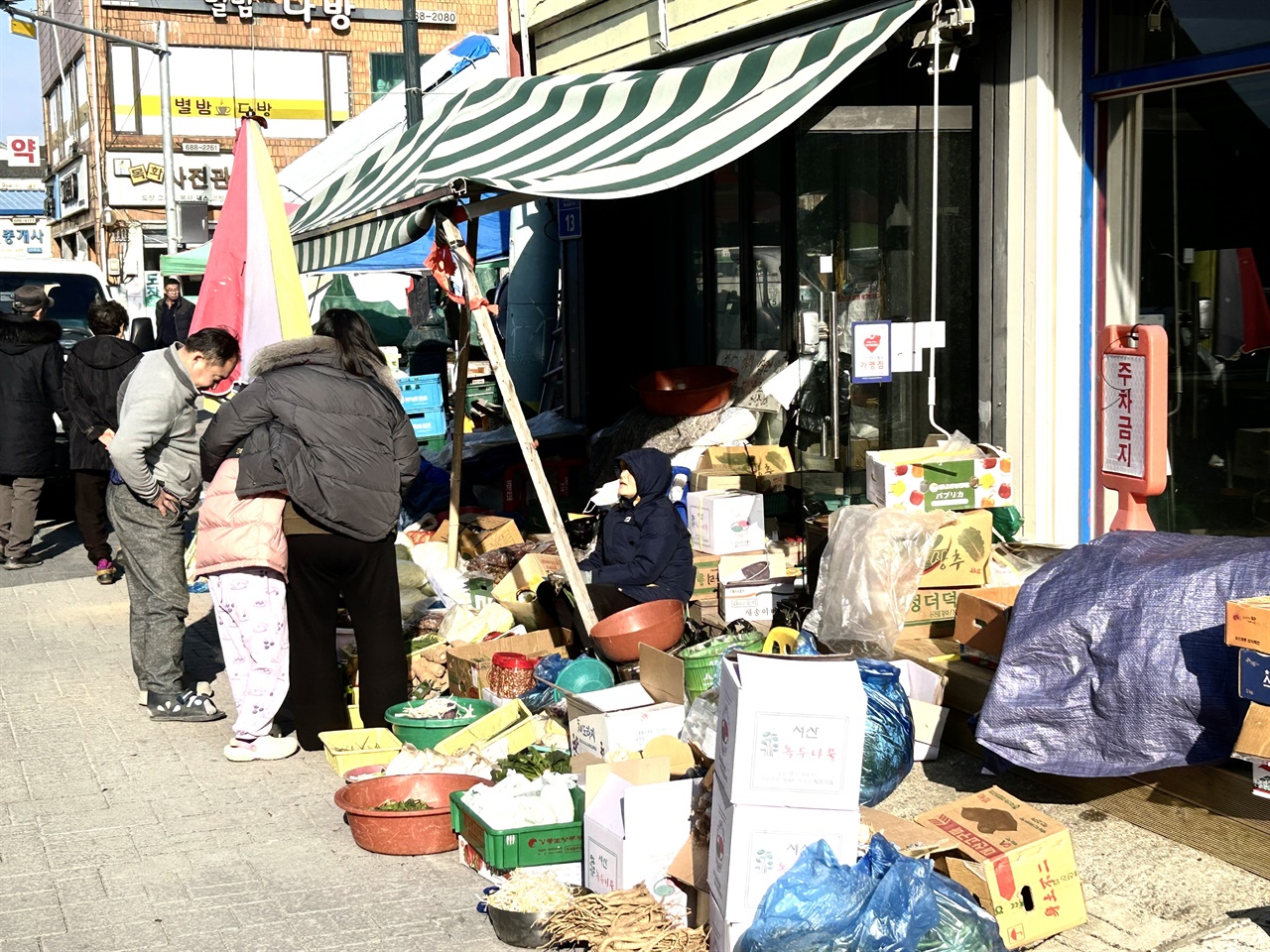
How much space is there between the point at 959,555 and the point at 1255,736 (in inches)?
88.2

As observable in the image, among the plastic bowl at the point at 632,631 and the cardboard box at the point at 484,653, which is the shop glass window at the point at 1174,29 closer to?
the plastic bowl at the point at 632,631

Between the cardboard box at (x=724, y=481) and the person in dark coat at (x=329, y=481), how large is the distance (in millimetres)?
2964

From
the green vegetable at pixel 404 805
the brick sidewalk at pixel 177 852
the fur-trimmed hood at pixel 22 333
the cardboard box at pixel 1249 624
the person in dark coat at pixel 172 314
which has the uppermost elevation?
the person in dark coat at pixel 172 314

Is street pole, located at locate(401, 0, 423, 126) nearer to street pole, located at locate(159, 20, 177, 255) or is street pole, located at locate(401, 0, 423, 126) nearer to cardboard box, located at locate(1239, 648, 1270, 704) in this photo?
cardboard box, located at locate(1239, 648, 1270, 704)

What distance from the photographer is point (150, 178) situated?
37344 millimetres

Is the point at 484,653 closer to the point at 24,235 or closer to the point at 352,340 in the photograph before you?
the point at 352,340

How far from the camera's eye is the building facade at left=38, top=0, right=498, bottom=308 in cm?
3706

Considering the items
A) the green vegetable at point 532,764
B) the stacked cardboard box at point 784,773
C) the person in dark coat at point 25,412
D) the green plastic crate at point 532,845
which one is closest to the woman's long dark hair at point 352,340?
the green vegetable at point 532,764

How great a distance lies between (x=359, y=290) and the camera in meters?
24.2

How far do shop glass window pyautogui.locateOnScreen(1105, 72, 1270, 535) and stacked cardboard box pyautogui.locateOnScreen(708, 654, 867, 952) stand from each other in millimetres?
3557

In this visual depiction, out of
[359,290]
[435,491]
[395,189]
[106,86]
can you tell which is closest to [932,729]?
[395,189]

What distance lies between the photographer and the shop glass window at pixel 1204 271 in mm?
6234

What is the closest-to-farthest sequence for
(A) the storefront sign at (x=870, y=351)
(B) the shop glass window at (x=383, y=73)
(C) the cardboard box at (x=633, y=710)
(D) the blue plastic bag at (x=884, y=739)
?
(D) the blue plastic bag at (x=884, y=739) < (C) the cardboard box at (x=633, y=710) < (A) the storefront sign at (x=870, y=351) < (B) the shop glass window at (x=383, y=73)

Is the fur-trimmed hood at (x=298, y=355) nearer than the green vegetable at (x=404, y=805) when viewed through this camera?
No
